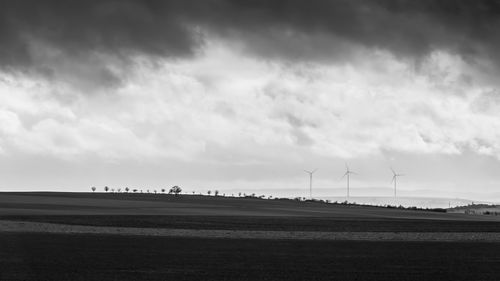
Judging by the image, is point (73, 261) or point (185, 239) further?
point (185, 239)

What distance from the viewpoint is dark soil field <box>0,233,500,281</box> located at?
92.8 feet

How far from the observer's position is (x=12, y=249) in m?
37.7

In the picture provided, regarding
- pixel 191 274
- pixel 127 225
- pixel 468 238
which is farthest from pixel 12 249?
pixel 468 238

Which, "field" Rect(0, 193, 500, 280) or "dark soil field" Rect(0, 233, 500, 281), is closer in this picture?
"dark soil field" Rect(0, 233, 500, 281)

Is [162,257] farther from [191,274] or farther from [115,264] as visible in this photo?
[191,274]

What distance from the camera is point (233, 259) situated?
35.0 meters

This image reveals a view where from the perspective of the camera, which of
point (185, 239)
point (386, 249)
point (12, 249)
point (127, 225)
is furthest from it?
point (127, 225)

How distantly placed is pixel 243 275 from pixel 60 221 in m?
44.1

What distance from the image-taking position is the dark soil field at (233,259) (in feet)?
92.8

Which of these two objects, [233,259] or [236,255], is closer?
[233,259]

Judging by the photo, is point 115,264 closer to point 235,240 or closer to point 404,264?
point 404,264

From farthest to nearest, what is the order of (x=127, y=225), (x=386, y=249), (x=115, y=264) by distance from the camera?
(x=127, y=225) → (x=386, y=249) → (x=115, y=264)

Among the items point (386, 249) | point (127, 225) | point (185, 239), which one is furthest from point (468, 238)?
point (127, 225)

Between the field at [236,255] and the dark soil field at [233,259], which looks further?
the field at [236,255]
